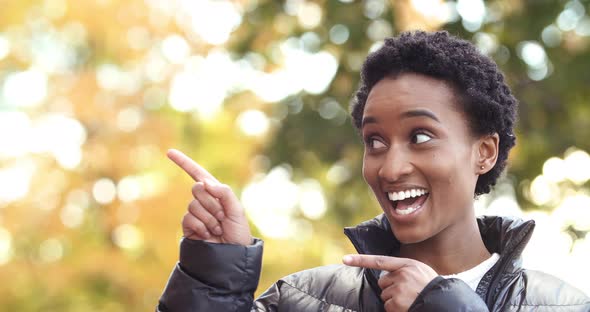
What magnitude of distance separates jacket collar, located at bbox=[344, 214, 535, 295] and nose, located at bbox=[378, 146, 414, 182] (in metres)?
0.17

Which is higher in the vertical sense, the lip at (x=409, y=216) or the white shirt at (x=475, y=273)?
the lip at (x=409, y=216)

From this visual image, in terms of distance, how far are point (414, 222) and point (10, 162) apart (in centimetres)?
541

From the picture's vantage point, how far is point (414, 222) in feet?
5.62

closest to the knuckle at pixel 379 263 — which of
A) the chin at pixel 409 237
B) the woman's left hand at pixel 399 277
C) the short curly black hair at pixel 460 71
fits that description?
the woman's left hand at pixel 399 277

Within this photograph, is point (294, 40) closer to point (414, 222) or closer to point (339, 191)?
point (339, 191)

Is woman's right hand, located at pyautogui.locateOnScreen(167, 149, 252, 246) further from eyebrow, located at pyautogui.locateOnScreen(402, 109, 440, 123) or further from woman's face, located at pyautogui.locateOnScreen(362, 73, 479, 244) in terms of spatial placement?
eyebrow, located at pyautogui.locateOnScreen(402, 109, 440, 123)

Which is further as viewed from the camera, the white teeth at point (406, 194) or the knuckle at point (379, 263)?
the white teeth at point (406, 194)

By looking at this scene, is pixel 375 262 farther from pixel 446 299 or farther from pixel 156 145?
pixel 156 145

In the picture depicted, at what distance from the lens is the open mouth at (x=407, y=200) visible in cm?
171

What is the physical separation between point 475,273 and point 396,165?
11.5 inches

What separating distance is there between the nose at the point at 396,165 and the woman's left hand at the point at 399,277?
178mm

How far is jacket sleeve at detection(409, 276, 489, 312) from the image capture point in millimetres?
1537

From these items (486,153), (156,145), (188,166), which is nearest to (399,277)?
(486,153)

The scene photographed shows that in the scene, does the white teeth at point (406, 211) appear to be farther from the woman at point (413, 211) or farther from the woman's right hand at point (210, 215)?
the woman's right hand at point (210, 215)
